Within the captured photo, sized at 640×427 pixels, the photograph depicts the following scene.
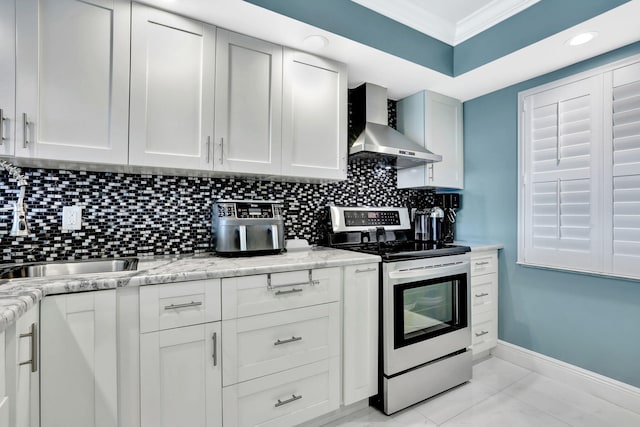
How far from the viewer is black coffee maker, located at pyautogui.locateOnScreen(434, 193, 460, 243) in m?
2.98

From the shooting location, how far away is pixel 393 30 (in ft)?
6.84

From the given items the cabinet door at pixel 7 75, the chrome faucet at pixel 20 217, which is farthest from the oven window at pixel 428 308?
the cabinet door at pixel 7 75

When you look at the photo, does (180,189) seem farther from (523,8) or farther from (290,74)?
(523,8)

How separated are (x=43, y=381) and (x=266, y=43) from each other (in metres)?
1.95

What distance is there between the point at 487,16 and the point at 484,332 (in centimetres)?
241

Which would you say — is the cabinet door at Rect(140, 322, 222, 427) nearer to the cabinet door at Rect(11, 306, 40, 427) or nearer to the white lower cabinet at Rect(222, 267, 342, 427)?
the white lower cabinet at Rect(222, 267, 342, 427)

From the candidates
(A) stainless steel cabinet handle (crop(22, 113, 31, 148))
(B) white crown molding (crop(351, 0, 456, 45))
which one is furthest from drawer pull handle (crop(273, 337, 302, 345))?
(B) white crown molding (crop(351, 0, 456, 45))

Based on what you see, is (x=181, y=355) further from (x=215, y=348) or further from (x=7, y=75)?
(x=7, y=75)

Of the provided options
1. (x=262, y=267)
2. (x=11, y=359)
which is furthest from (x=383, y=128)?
(x=11, y=359)

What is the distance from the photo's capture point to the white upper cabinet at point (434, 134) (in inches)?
106

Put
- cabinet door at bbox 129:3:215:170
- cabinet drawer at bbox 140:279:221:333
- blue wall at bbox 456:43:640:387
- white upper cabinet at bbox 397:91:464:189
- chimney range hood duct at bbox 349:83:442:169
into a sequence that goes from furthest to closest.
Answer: white upper cabinet at bbox 397:91:464:189, chimney range hood duct at bbox 349:83:442:169, blue wall at bbox 456:43:640:387, cabinet door at bbox 129:3:215:170, cabinet drawer at bbox 140:279:221:333

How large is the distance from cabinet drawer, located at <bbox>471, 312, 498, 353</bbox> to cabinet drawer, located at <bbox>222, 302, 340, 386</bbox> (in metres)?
1.37

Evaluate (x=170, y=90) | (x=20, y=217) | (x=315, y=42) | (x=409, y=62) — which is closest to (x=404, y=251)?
(x=409, y=62)

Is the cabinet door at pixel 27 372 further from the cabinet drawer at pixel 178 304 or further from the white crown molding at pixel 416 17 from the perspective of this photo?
the white crown molding at pixel 416 17
